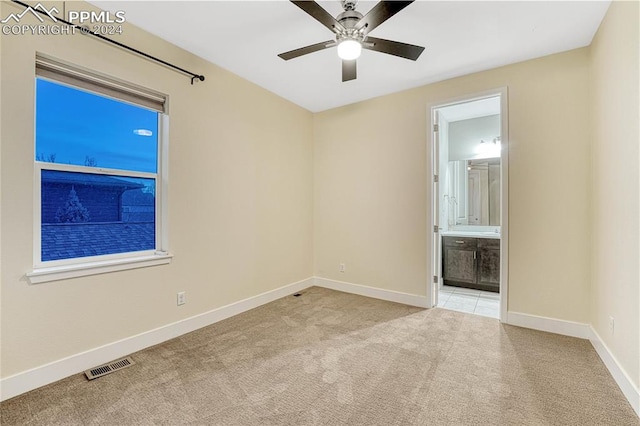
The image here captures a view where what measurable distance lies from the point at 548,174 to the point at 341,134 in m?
2.54

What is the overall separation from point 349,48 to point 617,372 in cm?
294

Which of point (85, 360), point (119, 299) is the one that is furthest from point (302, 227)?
point (85, 360)

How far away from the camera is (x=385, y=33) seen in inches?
97.9

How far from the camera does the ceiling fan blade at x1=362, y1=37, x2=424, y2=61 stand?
6.75 feet

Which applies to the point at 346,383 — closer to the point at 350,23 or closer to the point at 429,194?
the point at 429,194

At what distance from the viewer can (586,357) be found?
2.34m

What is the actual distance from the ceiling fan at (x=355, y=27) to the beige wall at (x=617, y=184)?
1363mm

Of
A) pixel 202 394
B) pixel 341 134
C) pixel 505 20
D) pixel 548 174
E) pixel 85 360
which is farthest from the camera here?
pixel 341 134

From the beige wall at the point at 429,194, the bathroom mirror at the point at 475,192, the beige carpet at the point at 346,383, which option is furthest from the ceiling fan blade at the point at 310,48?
the bathroom mirror at the point at 475,192

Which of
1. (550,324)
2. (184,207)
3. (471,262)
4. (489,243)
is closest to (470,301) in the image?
(471,262)

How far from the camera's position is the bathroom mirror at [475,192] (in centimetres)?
462

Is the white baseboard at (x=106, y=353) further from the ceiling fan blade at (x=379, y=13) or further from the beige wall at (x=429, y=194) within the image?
the ceiling fan blade at (x=379, y=13)

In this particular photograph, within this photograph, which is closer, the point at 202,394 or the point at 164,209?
the point at 202,394

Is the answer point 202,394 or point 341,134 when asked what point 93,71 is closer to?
point 202,394
